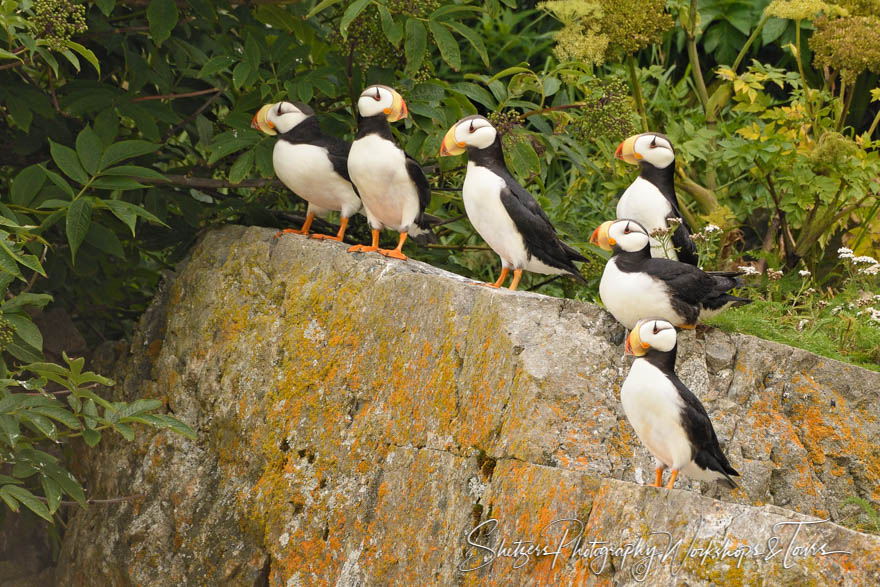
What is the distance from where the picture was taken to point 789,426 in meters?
3.21

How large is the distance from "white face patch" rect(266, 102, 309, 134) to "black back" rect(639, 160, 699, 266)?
1.45 m

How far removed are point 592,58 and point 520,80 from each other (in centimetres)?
34

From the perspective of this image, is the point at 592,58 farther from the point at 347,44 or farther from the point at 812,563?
the point at 812,563

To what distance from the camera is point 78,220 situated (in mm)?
3568

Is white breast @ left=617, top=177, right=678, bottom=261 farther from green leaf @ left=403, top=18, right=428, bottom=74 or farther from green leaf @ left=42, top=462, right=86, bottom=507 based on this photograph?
green leaf @ left=42, top=462, right=86, bottom=507

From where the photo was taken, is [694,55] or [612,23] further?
[694,55]

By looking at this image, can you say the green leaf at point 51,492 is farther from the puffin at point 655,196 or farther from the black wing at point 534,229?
the puffin at point 655,196

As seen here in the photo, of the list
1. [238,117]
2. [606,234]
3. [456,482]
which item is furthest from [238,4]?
[456,482]

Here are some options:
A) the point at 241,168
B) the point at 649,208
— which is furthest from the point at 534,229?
the point at 241,168

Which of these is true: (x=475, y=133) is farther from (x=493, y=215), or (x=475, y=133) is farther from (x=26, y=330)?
(x=26, y=330)

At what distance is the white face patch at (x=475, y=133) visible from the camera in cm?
362

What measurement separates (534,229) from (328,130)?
4.30ft

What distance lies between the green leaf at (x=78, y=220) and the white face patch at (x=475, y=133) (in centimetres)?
Answer: 141

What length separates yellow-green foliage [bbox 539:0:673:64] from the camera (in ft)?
14.7
